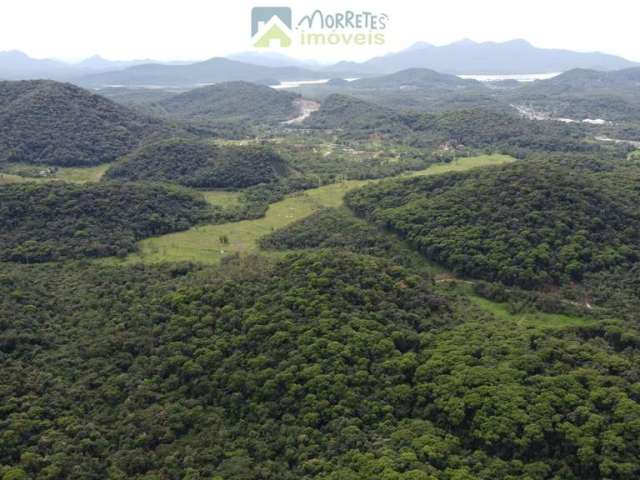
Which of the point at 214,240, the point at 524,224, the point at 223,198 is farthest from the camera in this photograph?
the point at 223,198

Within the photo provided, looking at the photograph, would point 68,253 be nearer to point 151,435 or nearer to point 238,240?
point 238,240

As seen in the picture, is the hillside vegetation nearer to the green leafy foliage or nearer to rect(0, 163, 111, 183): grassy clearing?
the green leafy foliage

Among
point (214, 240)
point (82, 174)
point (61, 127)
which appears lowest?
point (214, 240)

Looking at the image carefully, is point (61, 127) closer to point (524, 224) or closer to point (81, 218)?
point (81, 218)

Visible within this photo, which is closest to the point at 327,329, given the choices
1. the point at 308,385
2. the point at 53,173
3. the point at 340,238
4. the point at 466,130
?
the point at 308,385

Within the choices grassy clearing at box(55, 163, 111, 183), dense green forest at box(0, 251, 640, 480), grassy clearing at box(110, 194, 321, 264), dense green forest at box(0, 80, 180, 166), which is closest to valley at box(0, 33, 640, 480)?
dense green forest at box(0, 251, 640, 480)

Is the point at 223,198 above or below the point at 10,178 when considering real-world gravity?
below
